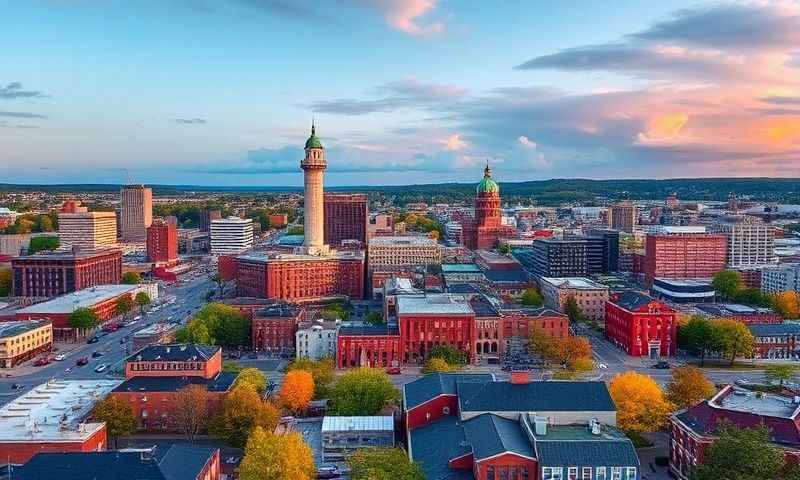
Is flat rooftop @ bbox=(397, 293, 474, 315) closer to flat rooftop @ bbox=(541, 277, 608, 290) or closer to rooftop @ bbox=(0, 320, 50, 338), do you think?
flat rooftop @ bbox=(541, 277, 608, 290)

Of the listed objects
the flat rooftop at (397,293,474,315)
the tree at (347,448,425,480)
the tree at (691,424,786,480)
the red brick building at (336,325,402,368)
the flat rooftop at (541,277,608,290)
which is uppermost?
the tree at (691,424,786,480)

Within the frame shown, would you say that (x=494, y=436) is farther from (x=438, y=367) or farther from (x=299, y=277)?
(x=299, y=277)

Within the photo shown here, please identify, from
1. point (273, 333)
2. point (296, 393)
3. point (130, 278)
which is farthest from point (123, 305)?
point (296, 393)

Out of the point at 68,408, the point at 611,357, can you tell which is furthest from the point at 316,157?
the point at 68,408

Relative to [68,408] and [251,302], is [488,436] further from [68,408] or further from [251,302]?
[251,302]

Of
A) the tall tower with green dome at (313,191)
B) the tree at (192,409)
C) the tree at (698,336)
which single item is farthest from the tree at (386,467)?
the tall tower with green dome at (313,191)

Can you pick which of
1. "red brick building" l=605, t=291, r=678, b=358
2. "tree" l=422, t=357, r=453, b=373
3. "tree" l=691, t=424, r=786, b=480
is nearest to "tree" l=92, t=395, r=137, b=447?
"tree" l=422, t=357, r=453, b=373
